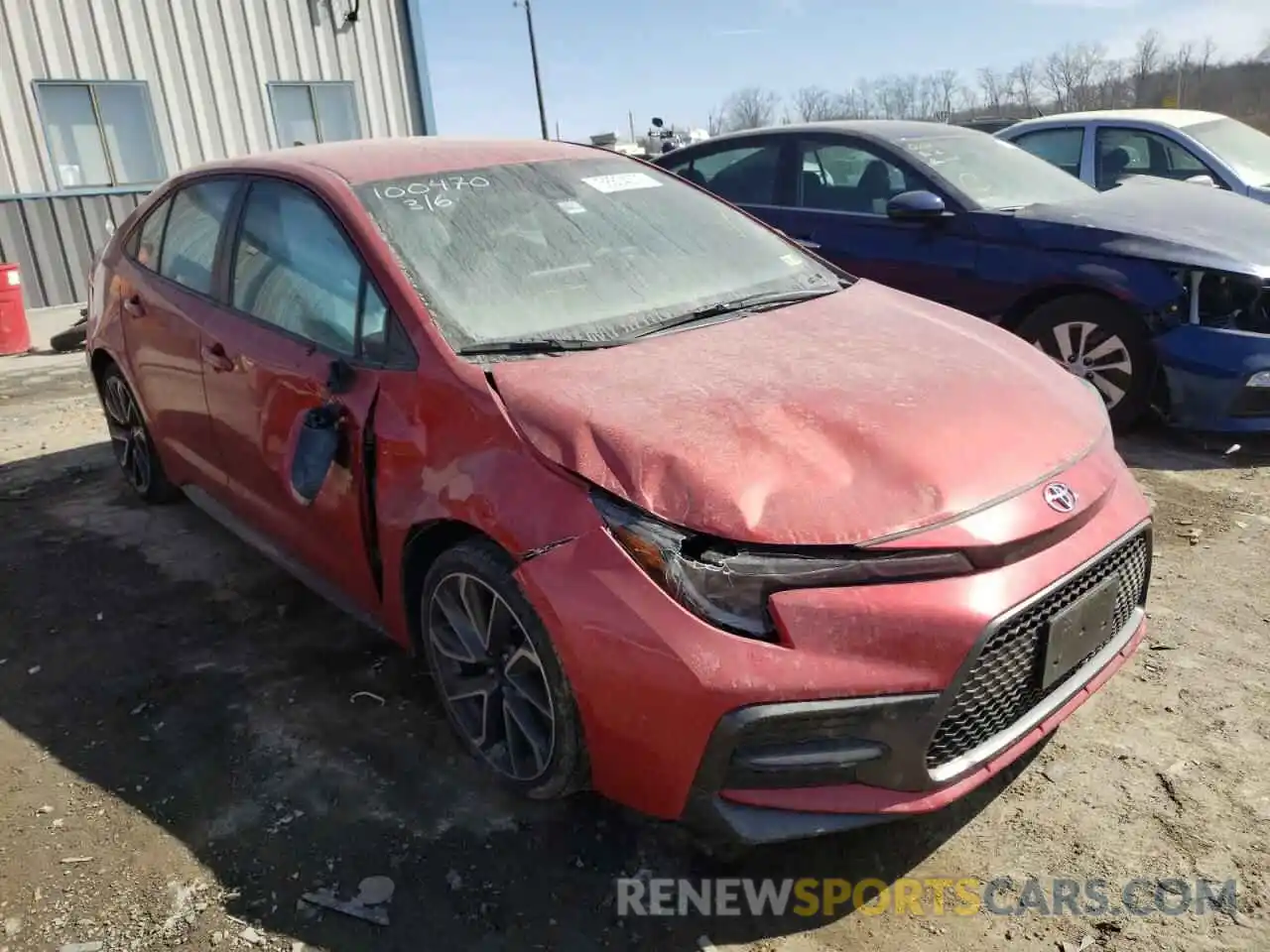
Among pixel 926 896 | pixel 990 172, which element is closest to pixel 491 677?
pixel 926 896

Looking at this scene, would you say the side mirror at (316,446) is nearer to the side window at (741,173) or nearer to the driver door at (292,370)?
the driver door at (292,370)

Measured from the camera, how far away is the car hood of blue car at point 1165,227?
4.51 m

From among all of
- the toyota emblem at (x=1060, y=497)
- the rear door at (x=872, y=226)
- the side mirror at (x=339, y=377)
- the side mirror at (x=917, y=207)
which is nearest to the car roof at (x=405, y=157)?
the side mirror at (x=339, y=377)

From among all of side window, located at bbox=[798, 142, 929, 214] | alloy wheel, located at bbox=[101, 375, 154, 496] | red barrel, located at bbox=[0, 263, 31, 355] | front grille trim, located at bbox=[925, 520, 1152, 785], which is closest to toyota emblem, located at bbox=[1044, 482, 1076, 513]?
front grille trim, located at bbox=[925, 520, 1152, 785]

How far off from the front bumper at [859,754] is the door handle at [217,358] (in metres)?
2.22

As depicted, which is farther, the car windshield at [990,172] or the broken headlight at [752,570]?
the car windshield at [990,172]

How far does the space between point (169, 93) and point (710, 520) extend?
11.1 m

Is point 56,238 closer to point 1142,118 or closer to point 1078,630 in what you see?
point 1142,118

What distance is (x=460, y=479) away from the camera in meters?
2.35

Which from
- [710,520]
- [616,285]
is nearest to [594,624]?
[710,520]

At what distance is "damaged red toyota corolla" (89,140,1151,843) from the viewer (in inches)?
77.2

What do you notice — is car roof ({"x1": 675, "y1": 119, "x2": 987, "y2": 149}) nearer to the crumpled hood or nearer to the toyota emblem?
the crumpled hood

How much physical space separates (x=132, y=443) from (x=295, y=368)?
219 centimetres

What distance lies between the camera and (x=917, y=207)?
511 cm
